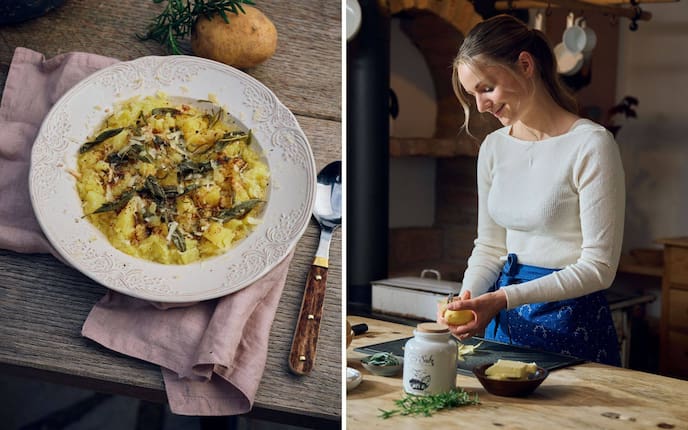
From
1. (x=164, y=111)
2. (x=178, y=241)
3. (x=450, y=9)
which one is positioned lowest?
(x=178, y=241)

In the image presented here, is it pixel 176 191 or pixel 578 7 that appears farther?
pixel 578 7

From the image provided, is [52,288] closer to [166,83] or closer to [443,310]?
[166,83]

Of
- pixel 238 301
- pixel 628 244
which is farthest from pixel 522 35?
pixel 238 301

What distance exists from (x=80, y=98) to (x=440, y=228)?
1.37 ft

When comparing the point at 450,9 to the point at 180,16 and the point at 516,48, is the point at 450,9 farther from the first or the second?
the point at 180,16

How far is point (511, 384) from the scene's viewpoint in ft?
2.27

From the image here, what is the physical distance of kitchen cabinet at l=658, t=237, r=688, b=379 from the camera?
0.85 meters

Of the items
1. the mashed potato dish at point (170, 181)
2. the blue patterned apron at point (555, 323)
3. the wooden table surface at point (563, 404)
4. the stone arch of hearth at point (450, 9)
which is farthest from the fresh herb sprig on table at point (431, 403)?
the stone arch of hearth at point (450, 9)

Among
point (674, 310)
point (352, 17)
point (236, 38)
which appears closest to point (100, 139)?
point (236, 38)

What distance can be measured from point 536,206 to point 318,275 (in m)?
0.23

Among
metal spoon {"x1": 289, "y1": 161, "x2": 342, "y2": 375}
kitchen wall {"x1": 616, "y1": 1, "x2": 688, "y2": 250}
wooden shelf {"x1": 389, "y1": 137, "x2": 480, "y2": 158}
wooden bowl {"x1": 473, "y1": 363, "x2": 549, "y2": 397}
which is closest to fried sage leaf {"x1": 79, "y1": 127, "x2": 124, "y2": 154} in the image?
metal spoon {"x1": 289, "y1": 161, "x2": 342, "y2": 375}

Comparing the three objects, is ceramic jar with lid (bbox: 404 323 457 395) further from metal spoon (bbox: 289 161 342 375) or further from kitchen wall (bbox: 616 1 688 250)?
kitchen wall (bbox: 616 1 688 250)

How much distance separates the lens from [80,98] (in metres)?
0.80

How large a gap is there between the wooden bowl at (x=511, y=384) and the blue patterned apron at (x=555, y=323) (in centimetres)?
8
